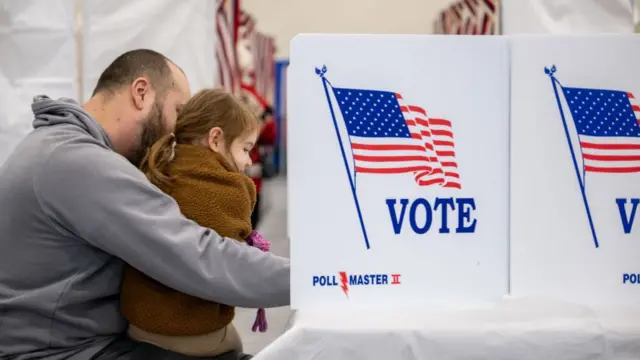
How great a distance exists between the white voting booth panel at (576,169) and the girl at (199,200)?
2.17 feet

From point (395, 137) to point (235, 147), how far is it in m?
0.63

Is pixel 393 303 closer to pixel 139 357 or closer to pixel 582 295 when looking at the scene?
pixel 582 295

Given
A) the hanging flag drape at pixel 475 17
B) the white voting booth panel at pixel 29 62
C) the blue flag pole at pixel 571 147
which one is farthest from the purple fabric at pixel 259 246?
the hanging flag drape at pixel 475 17

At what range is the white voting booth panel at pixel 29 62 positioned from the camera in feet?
9.05

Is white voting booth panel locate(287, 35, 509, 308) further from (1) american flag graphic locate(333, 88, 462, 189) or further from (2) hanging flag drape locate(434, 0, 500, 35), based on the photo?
(2) hanging flag drape locate(434, 0, 500, 35)

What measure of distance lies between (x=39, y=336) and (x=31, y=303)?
75 mm

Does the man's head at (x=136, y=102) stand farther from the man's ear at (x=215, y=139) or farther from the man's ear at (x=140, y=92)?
the man's ear at (x=215, y=139)

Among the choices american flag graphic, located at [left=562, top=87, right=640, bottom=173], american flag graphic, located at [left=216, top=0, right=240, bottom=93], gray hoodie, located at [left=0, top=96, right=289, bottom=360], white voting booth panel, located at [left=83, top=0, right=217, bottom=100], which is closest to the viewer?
american flag graphic, located at [left=562, top=87, right=640, bottom=173]

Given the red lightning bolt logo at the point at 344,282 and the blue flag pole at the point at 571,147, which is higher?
the blue flag pole at the point at 571,147

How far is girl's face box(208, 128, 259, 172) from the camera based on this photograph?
1859 millimetres

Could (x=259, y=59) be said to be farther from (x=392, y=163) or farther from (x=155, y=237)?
(x=392, y=163)

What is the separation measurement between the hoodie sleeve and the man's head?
0.34 m

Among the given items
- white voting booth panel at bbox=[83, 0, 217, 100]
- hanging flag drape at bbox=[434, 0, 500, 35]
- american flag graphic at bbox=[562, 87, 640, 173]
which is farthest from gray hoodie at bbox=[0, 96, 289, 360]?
hanging flag drape at bbox=[434, 0, 500, 35]

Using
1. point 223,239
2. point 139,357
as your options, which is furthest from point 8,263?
point 223,239
